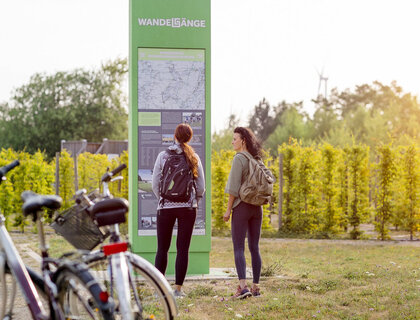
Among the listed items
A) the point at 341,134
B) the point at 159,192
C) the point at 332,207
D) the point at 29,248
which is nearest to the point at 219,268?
the point at 159,192

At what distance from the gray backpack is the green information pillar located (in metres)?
1.62

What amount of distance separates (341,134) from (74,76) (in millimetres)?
23468

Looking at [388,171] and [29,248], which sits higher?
[388,171]

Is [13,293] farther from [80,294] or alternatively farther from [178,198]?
[178,198]

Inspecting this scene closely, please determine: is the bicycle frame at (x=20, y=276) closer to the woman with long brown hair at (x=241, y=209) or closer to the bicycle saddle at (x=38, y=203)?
the bicycle saddle at (x=38, y=203)

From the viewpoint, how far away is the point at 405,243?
13.5 metres

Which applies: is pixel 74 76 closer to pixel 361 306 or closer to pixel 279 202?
pixel 279 202

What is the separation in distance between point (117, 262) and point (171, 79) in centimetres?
505

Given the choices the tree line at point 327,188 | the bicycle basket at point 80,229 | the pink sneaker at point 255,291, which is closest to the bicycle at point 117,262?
the bicycle basket at point 80,229

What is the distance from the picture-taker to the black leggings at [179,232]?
6738 millimetres

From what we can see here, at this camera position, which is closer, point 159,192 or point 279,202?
point 159,192

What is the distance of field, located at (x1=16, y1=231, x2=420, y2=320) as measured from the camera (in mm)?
6266

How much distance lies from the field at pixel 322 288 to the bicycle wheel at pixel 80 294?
2224mm

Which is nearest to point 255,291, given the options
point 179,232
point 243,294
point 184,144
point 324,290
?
point 243,294
